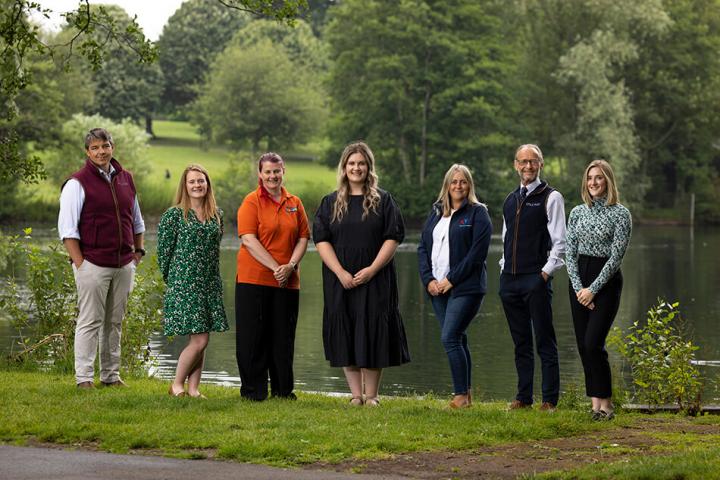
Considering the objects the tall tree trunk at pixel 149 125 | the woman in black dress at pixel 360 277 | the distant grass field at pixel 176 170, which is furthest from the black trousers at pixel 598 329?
the tall tree trunk at pixel 149 125

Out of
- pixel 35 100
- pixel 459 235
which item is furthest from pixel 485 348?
pixel 35 100

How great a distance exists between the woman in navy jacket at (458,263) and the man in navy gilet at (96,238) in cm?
241

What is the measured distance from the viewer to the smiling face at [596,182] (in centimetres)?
950

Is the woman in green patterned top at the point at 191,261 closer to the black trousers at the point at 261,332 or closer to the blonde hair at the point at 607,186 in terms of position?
the black trousers at the point at 261,332

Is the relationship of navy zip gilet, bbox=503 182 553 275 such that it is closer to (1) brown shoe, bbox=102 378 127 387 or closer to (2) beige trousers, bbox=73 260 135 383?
(2) beige trousers, bbox=73 260 135 383

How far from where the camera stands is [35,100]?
53875 millimetres

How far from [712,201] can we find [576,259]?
196 feet

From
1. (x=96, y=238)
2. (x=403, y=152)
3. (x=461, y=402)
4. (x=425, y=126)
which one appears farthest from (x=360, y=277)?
(x=403, y=152)

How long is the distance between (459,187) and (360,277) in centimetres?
103

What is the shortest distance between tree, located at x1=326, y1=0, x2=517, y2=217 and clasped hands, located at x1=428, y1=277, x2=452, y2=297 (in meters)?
49.8

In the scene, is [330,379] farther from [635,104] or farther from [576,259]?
[635,104]

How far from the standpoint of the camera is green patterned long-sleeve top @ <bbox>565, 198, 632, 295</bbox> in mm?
9461

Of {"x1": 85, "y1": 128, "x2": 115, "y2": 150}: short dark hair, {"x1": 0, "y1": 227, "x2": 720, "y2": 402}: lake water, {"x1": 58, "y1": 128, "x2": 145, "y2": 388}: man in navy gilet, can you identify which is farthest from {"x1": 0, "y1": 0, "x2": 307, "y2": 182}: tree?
{"x1": 0, "y1": 227, "x2": 720, "y2": 402}: lake water

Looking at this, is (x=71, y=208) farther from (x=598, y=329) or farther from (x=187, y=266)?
(x=598, y=329)
